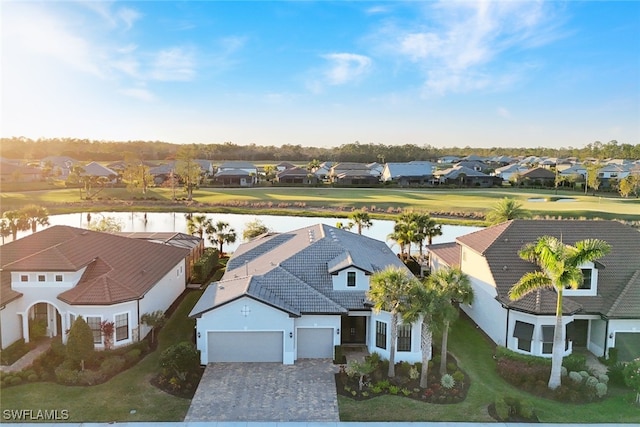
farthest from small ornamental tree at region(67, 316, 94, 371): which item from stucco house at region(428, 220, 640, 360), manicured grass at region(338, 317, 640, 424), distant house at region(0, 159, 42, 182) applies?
distant house at region(0, 159, 42, 182)

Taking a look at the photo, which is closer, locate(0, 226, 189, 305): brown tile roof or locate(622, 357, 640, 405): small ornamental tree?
locate(622, 357, 640, 405): small ornamental tree

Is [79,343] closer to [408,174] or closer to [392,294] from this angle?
[392,294]

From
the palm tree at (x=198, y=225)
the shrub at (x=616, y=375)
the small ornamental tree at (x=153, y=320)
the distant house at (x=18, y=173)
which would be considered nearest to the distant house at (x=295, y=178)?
the distant house at (x=18, y=173)

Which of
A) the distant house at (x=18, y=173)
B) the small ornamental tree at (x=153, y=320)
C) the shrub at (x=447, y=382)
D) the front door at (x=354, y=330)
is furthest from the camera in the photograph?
the distant house at (x=18, y=173)

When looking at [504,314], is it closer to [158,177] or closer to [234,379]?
[234,379]

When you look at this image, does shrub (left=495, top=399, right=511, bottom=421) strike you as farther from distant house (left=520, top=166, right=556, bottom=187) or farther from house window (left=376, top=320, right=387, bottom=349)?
distant house (left=520, top=166, right=556, bottom=187)

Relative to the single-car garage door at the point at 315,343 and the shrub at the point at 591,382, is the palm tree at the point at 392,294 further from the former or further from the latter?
the shrub at the point at 591,382
